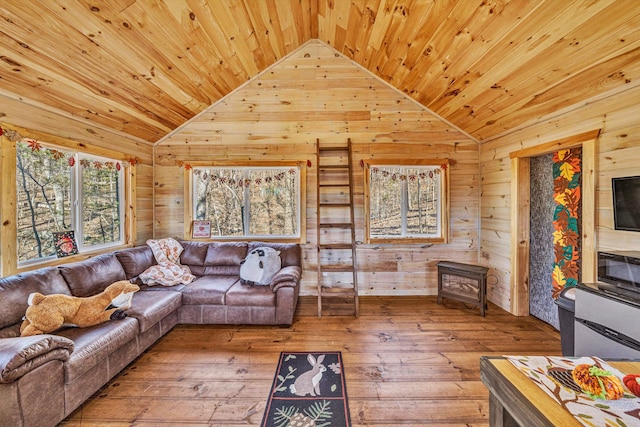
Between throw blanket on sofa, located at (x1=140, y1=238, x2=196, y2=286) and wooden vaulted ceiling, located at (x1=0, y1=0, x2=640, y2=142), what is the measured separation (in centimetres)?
159

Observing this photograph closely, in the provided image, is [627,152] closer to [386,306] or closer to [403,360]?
[403,360]

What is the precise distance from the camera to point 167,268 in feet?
10.2

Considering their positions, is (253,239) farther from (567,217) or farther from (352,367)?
(567,217)

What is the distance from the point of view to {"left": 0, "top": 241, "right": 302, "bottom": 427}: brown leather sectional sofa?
1422mm

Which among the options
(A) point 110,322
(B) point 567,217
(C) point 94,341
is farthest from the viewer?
(B) point 567,217

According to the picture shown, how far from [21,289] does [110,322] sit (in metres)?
0.66

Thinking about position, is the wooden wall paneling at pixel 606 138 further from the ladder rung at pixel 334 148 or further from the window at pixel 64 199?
the window at pixel 64 199

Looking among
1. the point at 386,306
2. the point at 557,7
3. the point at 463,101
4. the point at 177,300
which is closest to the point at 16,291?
the point at 177,300

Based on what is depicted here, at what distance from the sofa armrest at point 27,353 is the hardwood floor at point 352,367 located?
21.3 inches

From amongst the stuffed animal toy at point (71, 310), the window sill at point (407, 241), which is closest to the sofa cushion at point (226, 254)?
the stuffed animal toy at point (71, 310)

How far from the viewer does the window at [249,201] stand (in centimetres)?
379

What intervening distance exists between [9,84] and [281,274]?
291cm

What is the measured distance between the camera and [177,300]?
2.75m

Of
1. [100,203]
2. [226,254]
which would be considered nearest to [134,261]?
[100,203]
